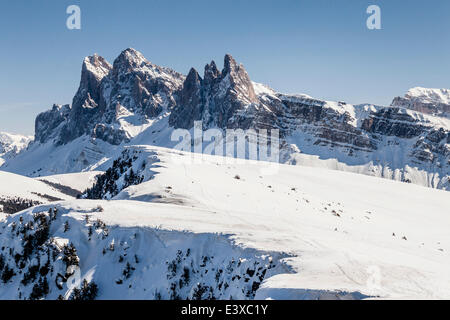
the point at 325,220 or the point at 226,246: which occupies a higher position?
the point at 226,246

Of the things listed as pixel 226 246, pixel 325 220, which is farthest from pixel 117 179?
pixel 226 246

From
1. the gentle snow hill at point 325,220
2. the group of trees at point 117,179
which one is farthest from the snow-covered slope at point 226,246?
the group of trees at point 117,179

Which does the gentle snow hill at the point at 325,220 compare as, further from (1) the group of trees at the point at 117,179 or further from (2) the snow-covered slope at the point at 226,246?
(1) the group of trees at the point at 117,179

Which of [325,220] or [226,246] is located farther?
[325,220]

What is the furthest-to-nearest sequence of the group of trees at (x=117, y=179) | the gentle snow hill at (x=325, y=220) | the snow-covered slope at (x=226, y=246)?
the group of trees at (x=117, y=179), the snow-covered slope at (x=226, y=246), the gentle snow hill at (x=325, y=220)

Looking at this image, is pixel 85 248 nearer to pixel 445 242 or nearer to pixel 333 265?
pixel 333 265

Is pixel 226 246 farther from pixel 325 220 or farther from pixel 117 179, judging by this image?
pixel 117 179

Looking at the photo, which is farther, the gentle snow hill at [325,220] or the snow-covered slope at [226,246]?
the snow-covered slope at [226,246]

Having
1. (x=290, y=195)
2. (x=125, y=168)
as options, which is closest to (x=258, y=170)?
(x=290, y=195)
